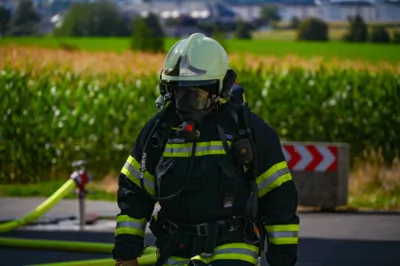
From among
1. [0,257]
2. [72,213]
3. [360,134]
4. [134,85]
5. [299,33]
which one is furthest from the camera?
[299,33]

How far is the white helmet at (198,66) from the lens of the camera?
233 inches

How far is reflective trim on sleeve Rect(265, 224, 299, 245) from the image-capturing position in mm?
5824

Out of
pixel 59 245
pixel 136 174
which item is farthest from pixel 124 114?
pixel 136 174

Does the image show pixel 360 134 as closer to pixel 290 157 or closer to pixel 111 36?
pixel 290 157

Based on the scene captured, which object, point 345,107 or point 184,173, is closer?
point 184,173

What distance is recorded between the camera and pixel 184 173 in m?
5.83

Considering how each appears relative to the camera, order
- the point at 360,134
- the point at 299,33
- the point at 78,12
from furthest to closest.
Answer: the point at 78,12 → the point at 299,33 → the point at 360,134

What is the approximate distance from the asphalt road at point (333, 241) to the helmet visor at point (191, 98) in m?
5.74

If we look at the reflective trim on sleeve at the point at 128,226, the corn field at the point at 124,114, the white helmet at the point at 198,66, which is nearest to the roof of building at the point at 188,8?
the corn field at the point at 124,114

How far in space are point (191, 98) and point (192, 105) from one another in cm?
3

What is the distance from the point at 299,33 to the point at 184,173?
24991 mm

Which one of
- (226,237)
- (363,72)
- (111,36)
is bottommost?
(111,36)

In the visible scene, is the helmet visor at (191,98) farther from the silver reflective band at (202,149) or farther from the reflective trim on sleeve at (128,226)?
the reflective trim on sleeve at (128,226)

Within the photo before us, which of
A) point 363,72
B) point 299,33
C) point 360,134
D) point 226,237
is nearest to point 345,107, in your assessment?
point 360,134
